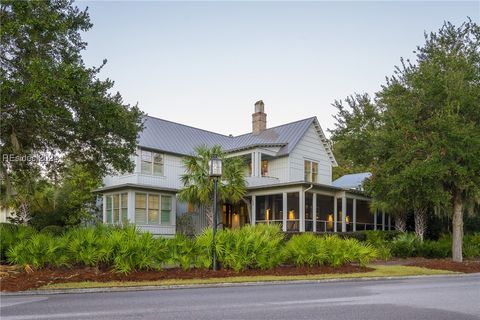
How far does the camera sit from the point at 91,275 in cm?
1277

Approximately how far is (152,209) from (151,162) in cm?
294

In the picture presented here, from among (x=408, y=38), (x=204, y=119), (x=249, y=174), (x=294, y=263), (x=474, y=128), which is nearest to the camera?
(x=294, y=263)

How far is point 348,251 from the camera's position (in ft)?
54.7

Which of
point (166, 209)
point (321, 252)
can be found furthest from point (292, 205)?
point (321, 252)

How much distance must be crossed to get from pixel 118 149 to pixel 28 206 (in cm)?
1876

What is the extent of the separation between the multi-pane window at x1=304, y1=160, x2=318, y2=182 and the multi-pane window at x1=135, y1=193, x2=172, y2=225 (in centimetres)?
974

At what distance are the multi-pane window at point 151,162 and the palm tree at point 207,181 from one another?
2.48 m

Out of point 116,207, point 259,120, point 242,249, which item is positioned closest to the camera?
point 242,249

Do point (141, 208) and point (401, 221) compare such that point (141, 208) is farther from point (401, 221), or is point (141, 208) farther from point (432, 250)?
point (401, 221)

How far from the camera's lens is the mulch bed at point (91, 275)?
11656 mm

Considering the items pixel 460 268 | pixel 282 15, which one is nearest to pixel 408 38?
pixel 282 15

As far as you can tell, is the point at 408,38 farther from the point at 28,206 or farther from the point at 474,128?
the point at 28,206

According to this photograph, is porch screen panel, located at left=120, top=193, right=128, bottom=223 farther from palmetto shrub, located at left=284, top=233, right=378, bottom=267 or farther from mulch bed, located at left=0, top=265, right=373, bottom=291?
palmetto shrub, located at left=284, top=233, right=378, bottom=267

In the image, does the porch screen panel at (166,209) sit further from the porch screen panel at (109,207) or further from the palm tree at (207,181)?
the porch screen panel at (109,207)
